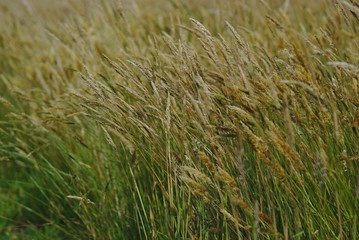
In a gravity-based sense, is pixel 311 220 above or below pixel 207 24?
below

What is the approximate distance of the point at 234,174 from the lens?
4.18 feet

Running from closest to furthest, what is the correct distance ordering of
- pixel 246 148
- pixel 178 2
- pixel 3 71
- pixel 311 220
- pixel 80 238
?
pixel 311 220 → pixel 246 148 → pixel 80 238 → pixel 178 2 → pixel 3 71

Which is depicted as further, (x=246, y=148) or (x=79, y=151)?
(x=79, y=151)

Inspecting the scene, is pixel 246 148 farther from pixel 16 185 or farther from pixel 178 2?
pixel 178 2

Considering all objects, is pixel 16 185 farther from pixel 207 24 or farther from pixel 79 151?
pixel 207 24

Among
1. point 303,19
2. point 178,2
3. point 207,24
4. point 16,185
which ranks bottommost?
point 303,19

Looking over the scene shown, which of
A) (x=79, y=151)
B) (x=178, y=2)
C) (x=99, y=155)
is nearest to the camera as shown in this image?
(x=99, y=155)

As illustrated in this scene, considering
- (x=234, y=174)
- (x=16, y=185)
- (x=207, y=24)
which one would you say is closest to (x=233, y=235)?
(x=234, y=174)

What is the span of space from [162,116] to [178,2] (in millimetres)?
2146

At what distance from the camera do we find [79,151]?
80.0 inches

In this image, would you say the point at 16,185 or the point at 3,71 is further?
the point at 3,71

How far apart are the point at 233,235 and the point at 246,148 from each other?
36 cm

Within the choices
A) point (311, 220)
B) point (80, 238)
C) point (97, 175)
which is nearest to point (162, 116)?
point (311, 220)

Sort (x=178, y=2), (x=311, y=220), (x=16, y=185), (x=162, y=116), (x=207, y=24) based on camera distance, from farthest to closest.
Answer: (x=178, y=2), (x=207, y=24), (x=16, y=185), (x=162, y=116), (x=311, y=220)
